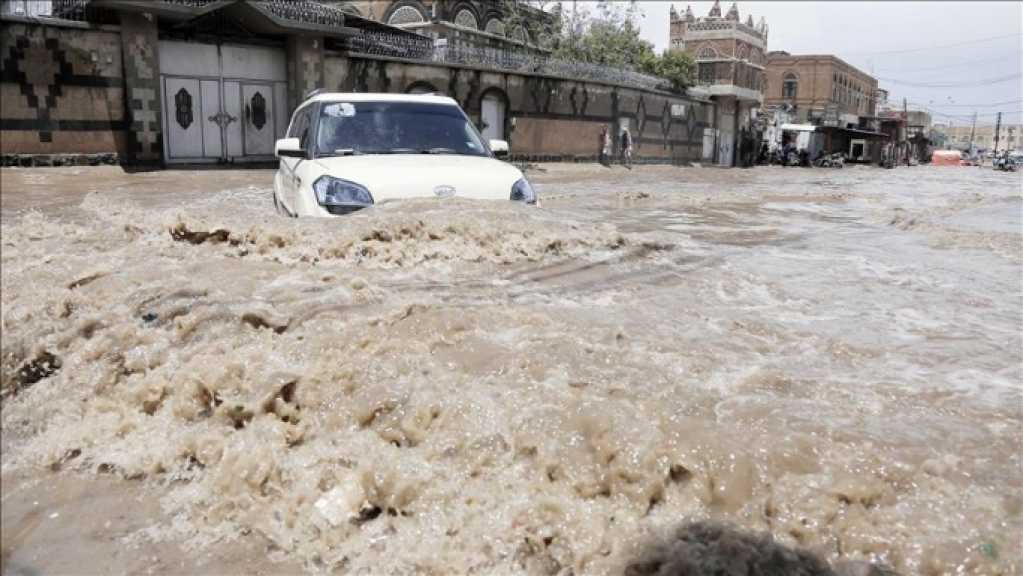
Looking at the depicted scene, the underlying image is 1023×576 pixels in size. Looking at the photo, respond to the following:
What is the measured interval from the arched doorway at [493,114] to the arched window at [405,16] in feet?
26.2

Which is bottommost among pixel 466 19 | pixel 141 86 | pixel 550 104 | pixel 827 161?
pixel 827 161

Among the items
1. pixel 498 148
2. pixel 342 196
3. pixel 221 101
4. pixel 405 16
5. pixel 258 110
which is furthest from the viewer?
pixel 405 16

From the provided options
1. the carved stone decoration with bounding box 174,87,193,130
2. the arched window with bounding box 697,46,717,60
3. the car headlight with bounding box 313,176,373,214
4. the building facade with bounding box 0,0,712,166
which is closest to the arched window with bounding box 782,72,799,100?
the arched window with bounding box 697,46,717,60

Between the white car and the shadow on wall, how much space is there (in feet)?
12.7

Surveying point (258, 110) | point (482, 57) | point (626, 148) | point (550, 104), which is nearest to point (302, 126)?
point (258, 110)

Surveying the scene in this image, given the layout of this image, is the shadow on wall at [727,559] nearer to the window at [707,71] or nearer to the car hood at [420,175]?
the car hood at [420,175]

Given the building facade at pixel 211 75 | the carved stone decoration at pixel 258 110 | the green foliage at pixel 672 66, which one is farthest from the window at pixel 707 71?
the carved stone decoration at pixel 258 110

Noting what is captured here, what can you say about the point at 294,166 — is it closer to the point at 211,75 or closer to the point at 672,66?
the point at 211,75

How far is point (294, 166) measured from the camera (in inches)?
262

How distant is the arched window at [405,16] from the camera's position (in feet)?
103

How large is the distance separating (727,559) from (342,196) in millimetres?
4240

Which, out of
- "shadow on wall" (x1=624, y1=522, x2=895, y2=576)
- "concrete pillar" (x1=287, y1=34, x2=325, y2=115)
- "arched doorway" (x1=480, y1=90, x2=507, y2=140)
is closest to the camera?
"shadow on wall" (x1=624, y1=522, x2=895, y2=576)

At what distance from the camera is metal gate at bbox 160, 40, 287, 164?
667 inches

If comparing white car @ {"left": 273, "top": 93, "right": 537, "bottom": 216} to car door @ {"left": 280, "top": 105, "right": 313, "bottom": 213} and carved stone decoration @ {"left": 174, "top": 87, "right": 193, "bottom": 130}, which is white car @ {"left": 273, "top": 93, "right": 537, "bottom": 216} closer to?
car door @ {"left": 280, "top": 105, "right": 313, "bottom": 213}
